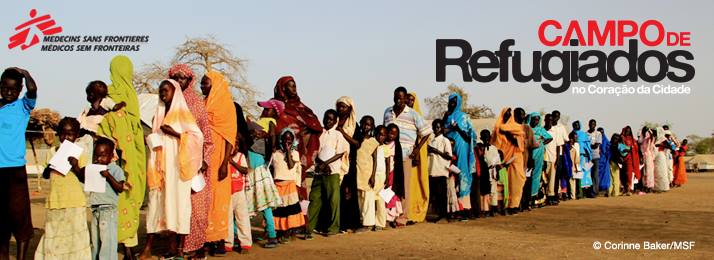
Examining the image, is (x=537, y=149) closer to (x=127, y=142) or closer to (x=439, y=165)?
(x=439, y=165)

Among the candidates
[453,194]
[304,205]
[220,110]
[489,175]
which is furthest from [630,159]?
[220,110]

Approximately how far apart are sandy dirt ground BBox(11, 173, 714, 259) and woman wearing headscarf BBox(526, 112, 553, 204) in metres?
0.95

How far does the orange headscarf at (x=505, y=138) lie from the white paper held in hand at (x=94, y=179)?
27.7 feet

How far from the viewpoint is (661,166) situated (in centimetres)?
2052

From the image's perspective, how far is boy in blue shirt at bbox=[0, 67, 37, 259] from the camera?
6766 mm

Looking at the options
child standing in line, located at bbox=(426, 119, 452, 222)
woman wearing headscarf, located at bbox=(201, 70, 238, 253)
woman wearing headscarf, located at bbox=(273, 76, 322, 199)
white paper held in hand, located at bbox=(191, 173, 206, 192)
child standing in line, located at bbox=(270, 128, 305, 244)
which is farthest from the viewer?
child standing in line, located at bbox=(426, 119, 452, 222)

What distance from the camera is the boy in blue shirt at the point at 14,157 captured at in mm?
6766

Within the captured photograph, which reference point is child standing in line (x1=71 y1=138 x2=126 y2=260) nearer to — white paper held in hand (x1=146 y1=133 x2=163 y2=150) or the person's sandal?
white paper held in hand (x1=146 y1=133 x2=163 y2=150)

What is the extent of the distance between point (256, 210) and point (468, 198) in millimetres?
4635

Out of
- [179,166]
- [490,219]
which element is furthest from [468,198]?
[179,166]

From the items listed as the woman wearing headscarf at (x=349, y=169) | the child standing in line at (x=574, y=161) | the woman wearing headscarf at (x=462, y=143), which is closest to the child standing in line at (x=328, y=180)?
the woman wearing headscarf at (x=349, y=169)

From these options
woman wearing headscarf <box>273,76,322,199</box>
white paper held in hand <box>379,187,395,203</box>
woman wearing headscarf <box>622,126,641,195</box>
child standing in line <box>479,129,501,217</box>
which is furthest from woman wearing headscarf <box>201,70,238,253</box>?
woman wearing headscarf <box>622,126,641,195</box>

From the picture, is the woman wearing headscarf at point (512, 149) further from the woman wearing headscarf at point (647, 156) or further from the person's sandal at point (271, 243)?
the woman wearing headscarf at point (647, 156)

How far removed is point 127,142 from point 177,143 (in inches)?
19.7
